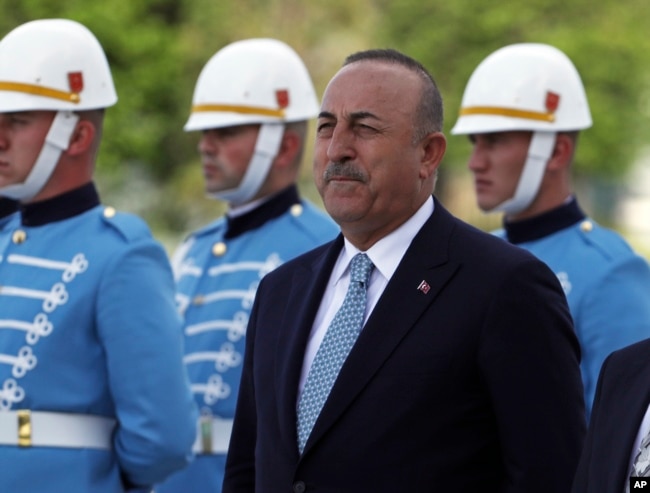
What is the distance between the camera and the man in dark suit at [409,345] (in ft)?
13.6

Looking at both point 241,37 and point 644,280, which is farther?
point 241,37

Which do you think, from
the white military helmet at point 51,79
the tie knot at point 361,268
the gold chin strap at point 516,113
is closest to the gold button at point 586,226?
the gold chin strap at point 516,113

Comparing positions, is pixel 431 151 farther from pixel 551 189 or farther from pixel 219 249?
pixel 219 249

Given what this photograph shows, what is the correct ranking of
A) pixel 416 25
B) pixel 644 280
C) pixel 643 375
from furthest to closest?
1. pixel 416 25
2. pixel 644 280
3. pixel 643 375

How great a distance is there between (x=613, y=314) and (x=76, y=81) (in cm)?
227

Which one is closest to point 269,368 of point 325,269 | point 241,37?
point 325,269

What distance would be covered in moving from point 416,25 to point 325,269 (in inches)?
1531

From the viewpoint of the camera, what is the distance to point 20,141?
590cm

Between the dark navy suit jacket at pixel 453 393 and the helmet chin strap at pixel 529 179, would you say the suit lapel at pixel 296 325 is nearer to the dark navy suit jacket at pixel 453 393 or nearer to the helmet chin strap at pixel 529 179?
the dark navy suit jacket at pixel 453 393

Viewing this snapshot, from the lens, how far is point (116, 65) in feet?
112

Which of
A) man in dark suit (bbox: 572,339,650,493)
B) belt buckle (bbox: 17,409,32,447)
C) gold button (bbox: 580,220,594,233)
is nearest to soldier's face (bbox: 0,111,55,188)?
belt buckle (bbox: 17,409,32,447)

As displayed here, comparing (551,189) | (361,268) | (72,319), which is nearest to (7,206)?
(72,319)

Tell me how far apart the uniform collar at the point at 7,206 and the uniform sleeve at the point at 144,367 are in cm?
166

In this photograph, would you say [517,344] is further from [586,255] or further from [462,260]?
[586,255]
